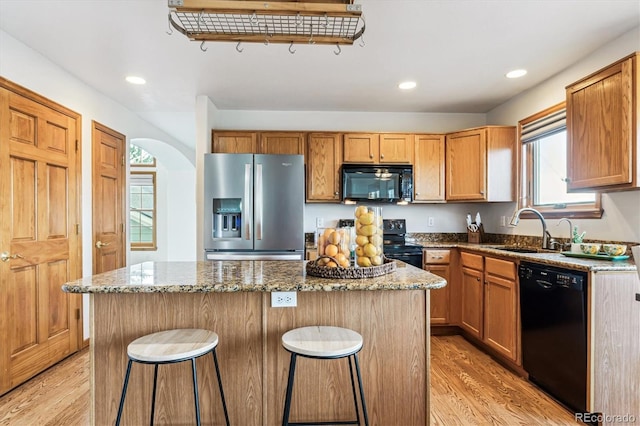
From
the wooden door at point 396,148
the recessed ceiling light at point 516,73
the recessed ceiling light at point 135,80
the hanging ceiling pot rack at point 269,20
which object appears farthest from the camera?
the wooden door at point 396,148

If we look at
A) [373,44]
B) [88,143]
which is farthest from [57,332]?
[373,44]

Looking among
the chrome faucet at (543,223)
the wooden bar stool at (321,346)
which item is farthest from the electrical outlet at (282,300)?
the chrome faucet at (543,223)

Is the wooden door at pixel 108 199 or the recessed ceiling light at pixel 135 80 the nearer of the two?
the recessed ceiling light at pixel 135 80

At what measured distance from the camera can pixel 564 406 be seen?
2.21 metres

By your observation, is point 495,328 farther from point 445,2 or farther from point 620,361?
point 445,2

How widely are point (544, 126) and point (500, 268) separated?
4.53 feet

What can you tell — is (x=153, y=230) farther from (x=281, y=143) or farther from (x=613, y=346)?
(x=613, y=346)

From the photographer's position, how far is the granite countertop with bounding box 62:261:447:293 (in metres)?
1.49

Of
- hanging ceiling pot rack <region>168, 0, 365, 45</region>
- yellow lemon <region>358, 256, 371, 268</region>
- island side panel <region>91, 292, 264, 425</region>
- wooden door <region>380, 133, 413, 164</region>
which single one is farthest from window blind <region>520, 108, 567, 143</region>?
island side panel <region>91, 292, 264, 425</region>

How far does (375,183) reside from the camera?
3.80 m

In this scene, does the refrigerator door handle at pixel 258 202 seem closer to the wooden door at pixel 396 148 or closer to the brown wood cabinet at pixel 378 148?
the brown wood cabinet at pixel 378 148

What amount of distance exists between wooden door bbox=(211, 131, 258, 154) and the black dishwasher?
2.77 m

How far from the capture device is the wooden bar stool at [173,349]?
1.35 m

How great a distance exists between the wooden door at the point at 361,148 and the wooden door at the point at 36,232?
8.42ft
